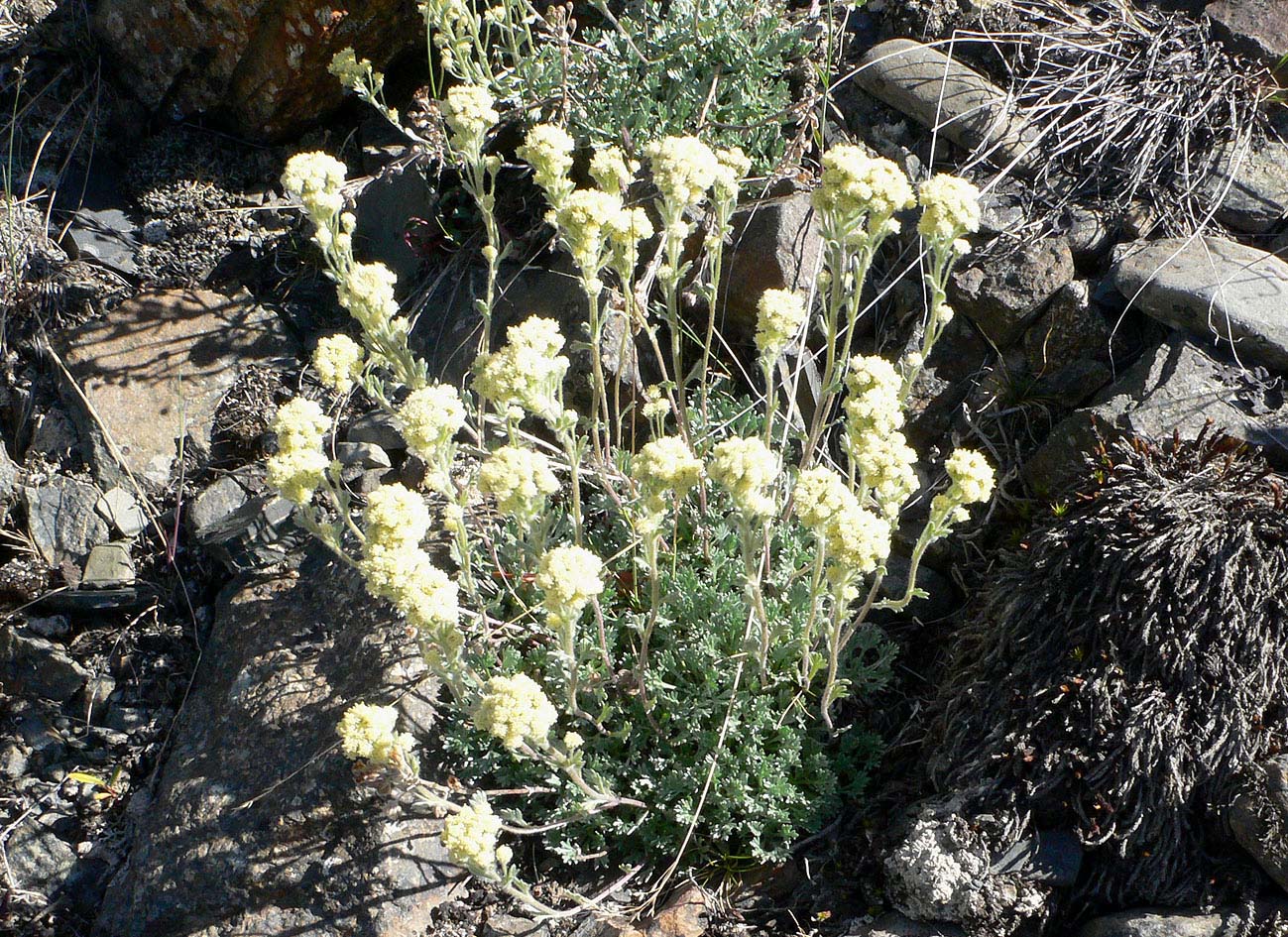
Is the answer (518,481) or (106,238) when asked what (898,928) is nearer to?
(518,481)

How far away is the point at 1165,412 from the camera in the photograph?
3545mm

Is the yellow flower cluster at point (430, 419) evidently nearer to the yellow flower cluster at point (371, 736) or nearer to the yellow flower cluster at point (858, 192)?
the yellow flower cluster at point (371, 736)

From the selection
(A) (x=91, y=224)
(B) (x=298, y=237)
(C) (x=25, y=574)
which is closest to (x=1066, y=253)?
(B) (x=298, y=237)

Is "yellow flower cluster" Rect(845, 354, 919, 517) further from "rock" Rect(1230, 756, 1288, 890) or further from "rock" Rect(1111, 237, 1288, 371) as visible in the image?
"rock" Rect(1111, 237, 1288, 371)

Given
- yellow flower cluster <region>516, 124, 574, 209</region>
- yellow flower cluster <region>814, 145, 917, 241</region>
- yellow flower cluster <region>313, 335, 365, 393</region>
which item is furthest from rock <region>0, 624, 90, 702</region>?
yellow flower cluster <region>814, 145, 917, 241</region>

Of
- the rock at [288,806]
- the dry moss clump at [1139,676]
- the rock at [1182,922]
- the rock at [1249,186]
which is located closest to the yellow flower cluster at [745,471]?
the dry moss clump at [1139,676]

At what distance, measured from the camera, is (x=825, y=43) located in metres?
4.71

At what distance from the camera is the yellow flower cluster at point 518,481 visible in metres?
2.53

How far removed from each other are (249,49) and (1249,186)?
4.95 m

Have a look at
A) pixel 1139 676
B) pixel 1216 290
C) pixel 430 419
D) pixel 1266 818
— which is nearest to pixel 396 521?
pixel 430 419

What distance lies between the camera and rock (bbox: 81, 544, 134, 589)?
14.7 ft

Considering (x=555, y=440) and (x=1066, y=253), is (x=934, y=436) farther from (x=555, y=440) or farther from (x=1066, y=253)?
(x=555, y=440)

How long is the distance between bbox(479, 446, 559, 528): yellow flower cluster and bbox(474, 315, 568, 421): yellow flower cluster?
0.15 meters

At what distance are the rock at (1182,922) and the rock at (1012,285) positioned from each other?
217cm
